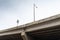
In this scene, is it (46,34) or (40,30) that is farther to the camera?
(46,34)

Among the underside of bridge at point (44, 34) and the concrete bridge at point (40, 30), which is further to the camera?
the underside of bridge at point (44, 34)

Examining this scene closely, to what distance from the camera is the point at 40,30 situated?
28.4ft

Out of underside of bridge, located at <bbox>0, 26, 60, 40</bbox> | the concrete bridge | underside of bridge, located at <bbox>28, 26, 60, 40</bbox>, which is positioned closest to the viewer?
the concrete bridge

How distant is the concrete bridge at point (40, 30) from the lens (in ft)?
25.5

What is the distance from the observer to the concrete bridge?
778 cm

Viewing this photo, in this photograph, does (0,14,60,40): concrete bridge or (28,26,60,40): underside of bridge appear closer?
(0,14,60,40): concrete bridge

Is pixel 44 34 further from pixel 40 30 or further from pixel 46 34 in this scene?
pixel 40 30

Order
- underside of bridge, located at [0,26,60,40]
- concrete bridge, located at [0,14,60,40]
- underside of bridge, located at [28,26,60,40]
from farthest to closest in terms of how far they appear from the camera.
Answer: underside of bridge, located at [0,26,60,40], underside of bridge, located at [28,26,60,40], concrete bridge, located at [0,14,60,40]

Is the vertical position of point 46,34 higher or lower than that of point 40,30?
lower

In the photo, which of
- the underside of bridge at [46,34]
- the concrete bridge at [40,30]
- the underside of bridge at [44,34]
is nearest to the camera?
the concrete bridge at [40,30]

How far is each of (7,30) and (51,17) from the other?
381cm

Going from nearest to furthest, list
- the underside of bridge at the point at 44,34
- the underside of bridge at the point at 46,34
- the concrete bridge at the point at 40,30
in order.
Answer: the concrete bridge at the point at 40,30 < the underside of bridge at the point at 46,34 < the underside of bridge at the point at 44,34

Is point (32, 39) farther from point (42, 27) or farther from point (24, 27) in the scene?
point (42, 27)

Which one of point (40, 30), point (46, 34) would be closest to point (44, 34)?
point (46, 34)
